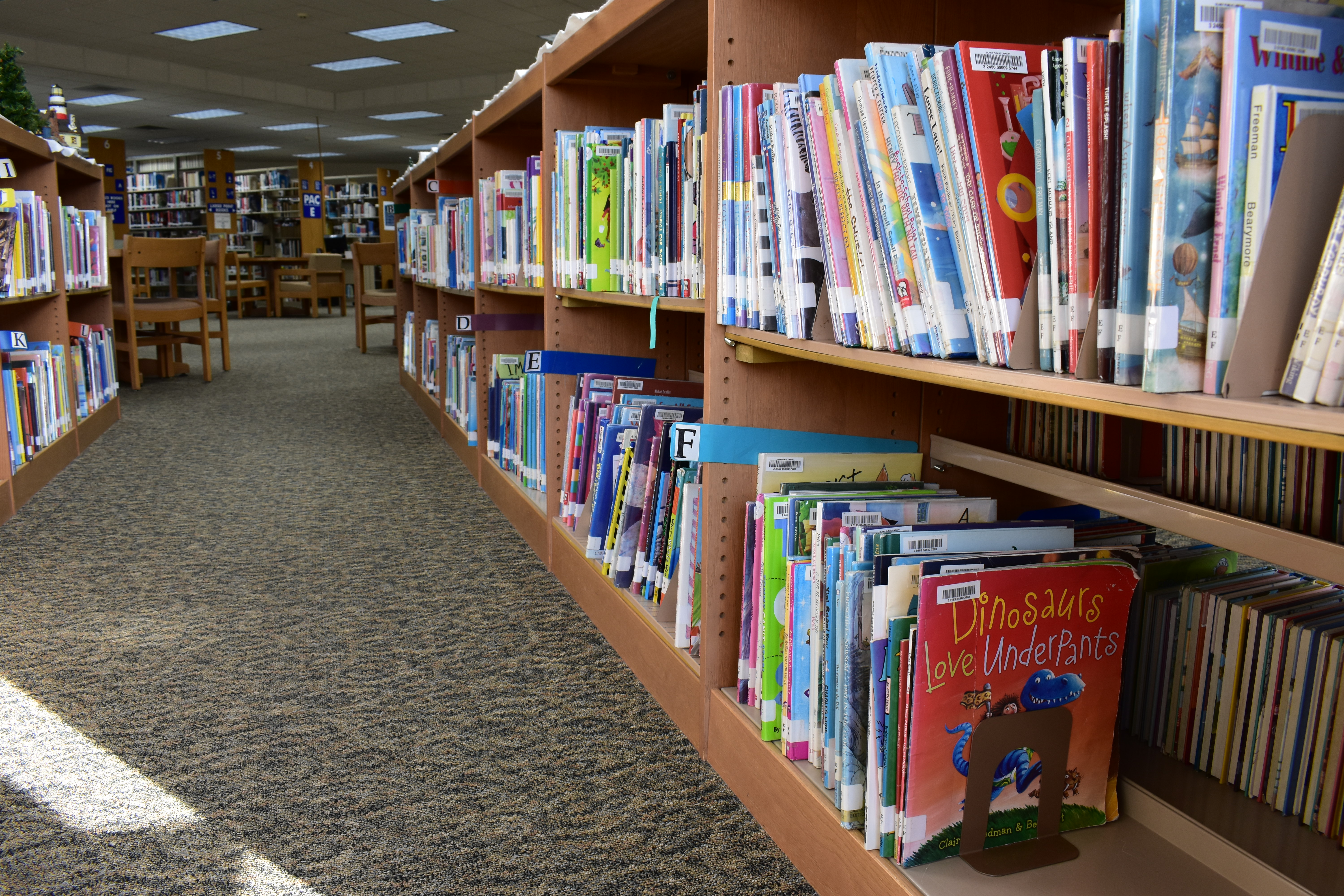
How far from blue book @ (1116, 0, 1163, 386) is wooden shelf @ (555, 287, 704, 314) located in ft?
2.45

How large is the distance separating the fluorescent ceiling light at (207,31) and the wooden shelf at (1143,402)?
9.82 m

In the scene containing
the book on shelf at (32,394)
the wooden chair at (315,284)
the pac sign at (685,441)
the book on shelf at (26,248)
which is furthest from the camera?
the wooden chair at (315,284)

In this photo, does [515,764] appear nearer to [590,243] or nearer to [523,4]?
[590,243]

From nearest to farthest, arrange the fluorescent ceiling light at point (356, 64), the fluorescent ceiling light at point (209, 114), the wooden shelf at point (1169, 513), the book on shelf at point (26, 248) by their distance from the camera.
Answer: the wooden shelf at point (1169, 513) < the book on shelf at point (26, 248) < the fluorescent ceiling light at point (356, 64) < the fluorescent ceiling light at point (209, 114)

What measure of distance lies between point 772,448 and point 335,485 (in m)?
2.28

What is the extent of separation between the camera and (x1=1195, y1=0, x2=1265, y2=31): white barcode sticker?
61cm

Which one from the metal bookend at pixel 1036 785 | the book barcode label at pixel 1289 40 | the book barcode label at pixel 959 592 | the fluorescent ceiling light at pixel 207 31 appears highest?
the fluorescent ceiling light at pixel 207 31

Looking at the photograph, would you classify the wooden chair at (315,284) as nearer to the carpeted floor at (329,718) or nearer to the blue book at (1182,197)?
the carpeted floor at (329,718)

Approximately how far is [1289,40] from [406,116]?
13903mm

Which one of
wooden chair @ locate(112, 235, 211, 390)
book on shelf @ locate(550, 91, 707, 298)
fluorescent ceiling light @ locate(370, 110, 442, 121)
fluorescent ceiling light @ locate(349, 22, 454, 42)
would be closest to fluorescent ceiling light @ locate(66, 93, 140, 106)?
fluorescent ceiling light @ locate(370, 110, 442, 121)

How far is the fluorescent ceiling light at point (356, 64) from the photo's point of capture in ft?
34.0

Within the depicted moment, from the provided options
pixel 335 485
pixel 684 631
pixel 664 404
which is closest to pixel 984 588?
pixel 684 631

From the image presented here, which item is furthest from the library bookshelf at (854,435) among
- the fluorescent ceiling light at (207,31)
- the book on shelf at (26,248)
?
the fluorescent ceiling light at (207,31)

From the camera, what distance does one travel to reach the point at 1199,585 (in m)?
1.14
